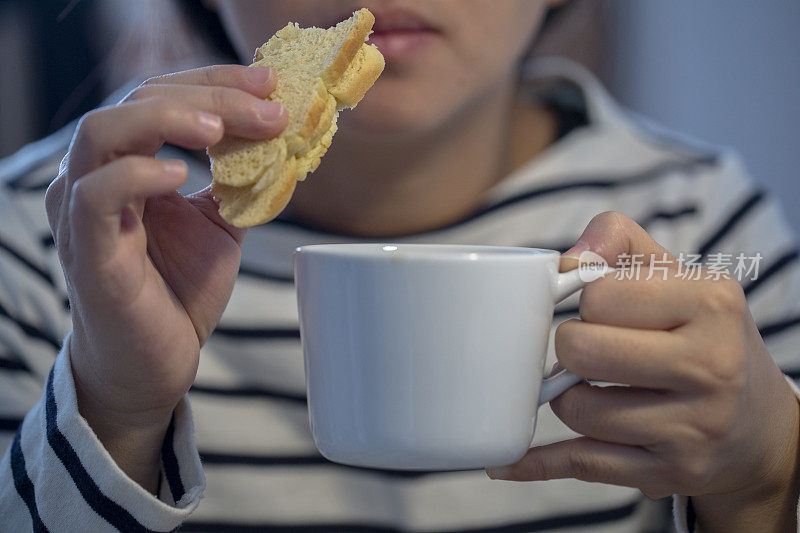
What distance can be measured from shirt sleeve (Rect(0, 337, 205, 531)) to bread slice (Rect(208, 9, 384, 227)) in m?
0.22

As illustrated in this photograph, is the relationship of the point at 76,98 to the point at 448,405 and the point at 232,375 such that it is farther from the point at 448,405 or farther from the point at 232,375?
the point at 448,405

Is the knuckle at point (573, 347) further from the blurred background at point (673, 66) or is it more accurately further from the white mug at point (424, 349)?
the blurred background at point (673, 66)

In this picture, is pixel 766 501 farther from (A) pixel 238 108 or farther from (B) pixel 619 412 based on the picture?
(A) pixel 238 108

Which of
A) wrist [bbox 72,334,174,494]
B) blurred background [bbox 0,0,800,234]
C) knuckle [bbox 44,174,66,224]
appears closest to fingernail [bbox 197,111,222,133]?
knuckle [bbox 44,174,66,224]

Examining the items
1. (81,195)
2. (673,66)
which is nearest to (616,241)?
(81,195)

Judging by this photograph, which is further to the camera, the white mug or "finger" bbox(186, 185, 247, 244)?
"finger" bbox(186, 185, 247, 244)

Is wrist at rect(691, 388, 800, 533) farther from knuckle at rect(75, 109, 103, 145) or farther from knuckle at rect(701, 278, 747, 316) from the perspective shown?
knuckle at rect(75, 109, 103, 145)

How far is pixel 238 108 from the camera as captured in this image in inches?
19.0

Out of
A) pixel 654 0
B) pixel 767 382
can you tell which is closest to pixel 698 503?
pixel 767 382

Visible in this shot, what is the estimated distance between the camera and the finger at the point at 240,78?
1.66ft

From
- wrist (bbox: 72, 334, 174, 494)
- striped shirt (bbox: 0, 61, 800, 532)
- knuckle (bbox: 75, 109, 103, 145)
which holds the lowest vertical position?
striped shirt (bbox: 0, 61, 800, 532)

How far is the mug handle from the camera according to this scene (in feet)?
1.63

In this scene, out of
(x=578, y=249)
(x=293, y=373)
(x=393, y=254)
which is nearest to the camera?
(x=393, y=254)

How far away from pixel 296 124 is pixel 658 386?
0.32 meters
